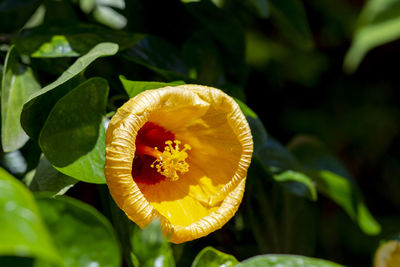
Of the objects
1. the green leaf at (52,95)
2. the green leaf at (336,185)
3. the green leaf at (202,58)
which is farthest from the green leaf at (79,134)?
the green leaf at (336,185)

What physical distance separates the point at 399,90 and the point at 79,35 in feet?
4.31

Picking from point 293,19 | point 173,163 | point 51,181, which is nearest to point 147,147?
point 173,163

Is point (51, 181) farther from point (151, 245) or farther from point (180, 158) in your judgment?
point (151, 245)

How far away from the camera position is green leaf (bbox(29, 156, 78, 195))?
2.39 feet

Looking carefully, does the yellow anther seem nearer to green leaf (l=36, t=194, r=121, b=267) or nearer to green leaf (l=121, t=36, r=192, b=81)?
green leaf (l=121, t=36, r=192, b=81)

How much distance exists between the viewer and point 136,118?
0.67 m

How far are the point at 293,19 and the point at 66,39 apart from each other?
21.3 inches

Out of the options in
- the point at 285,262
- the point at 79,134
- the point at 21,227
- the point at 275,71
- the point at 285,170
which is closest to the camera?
the point at 21,227

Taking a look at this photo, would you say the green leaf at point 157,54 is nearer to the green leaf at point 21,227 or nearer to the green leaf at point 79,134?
the green leaf at point 79,134

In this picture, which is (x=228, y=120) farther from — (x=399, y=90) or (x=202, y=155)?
(x=399, y=90)

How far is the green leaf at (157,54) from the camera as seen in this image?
90 cm

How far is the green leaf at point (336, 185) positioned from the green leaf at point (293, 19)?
0.86 feet

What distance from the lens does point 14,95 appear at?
0.78 metres

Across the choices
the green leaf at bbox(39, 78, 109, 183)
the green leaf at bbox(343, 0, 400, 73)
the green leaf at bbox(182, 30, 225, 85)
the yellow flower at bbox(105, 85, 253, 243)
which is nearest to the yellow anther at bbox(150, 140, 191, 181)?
the yellow flower at bbox(105, 85, 253, 243)
